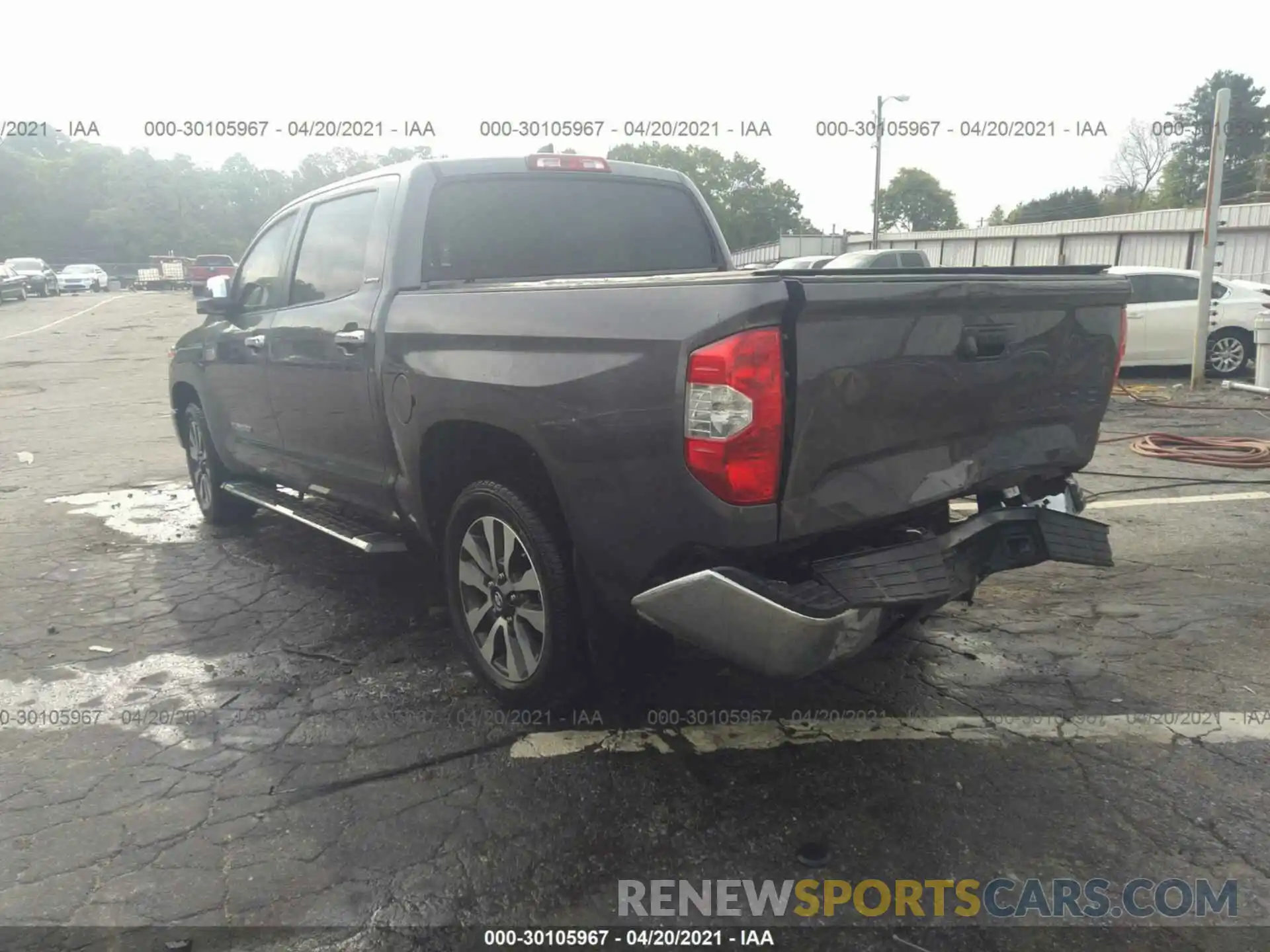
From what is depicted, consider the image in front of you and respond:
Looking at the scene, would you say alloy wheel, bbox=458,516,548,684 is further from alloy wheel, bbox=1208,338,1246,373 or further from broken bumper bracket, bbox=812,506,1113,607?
alloy wheel, bbox=1208,338,1246,373

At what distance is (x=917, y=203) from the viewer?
81625 mm

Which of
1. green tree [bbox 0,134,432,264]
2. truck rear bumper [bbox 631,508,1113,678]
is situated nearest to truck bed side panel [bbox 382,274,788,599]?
truck rear bumper [bbox 631,508,1113,678]

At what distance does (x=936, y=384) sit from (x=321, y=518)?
3.10m

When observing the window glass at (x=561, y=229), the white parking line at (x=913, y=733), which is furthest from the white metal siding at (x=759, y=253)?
the white parking line at (x=913, y=733)

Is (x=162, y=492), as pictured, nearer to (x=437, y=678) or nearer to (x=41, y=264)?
(x=437, y=678)

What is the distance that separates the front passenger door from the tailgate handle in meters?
3.53

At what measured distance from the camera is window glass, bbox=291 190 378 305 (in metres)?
4.32

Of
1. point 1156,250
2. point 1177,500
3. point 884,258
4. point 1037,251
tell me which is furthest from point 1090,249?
point 1177,500

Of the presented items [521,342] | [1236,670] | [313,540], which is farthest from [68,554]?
[1236,670]

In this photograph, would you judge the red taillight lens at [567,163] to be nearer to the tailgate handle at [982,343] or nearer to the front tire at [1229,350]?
the tailgate handle at [982,343]

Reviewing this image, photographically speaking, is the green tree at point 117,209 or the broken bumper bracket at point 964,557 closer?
the broken bumper bracket at point 964,557

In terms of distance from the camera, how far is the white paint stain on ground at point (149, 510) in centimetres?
643

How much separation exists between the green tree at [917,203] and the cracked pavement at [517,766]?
8066cm

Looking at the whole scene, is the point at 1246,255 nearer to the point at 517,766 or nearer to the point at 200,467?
the point at 200,467
